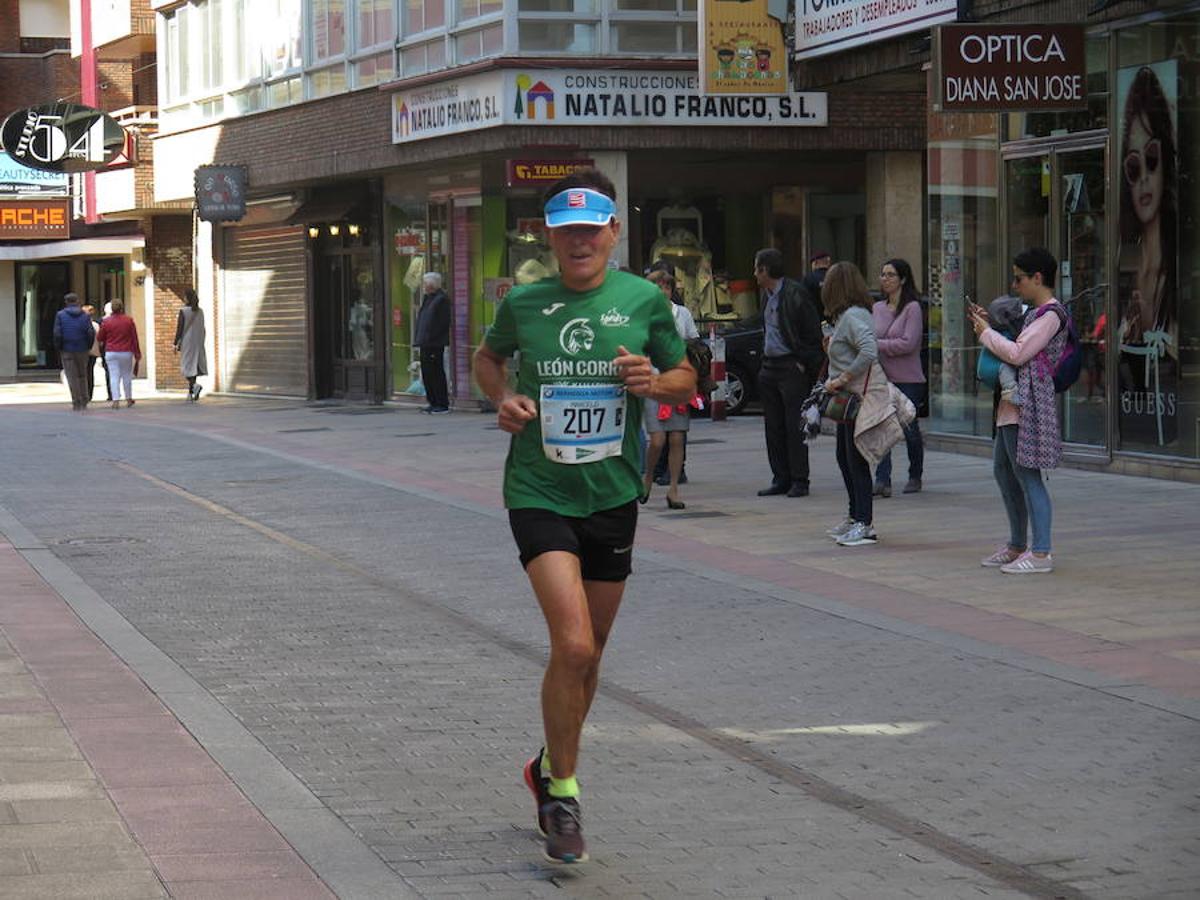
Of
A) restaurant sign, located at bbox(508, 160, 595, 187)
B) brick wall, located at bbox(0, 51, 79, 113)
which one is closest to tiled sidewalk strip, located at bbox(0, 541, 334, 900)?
restaurant sign, located at bbox(508, 160, 595, 187)

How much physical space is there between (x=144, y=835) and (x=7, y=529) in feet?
30.0

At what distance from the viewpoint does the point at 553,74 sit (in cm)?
2664

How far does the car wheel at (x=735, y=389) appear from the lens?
25.5 meters

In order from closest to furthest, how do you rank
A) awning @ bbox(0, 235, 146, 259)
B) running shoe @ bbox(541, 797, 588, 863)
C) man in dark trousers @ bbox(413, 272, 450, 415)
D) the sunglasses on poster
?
running shoe @ bbox(541, 797, 588, 863) < the sunglasses on poster < man in dark trousers @ bbox(413, 272, 450, 415) < awning @ bbox(0, 235, 146, 259)

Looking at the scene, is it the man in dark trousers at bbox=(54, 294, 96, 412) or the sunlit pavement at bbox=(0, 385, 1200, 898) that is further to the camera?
the man in dark trousers at bbox=(54, 294, 96, 412)

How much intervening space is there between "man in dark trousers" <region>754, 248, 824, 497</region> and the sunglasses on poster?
9.74ft

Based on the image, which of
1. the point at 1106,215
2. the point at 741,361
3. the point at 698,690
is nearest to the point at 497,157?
the point at 741,361

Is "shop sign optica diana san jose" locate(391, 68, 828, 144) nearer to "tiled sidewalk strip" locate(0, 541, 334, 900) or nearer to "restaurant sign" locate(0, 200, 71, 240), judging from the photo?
"tiled sidewalk strip" locate(0, 541, 334, 900)

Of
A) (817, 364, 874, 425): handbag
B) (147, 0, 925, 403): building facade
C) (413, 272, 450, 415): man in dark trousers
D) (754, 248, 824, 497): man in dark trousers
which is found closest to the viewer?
(817, 364, 874, 425): handbag

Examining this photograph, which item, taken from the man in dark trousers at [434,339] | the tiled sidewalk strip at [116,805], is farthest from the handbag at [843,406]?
the man in dark trousers at [434,339]

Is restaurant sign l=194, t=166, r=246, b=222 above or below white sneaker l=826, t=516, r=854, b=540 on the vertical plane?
above

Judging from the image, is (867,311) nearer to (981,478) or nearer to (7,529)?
(981,478)

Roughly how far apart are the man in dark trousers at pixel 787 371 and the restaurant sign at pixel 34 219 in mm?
36555

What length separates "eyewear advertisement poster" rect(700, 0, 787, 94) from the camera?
22.9m
